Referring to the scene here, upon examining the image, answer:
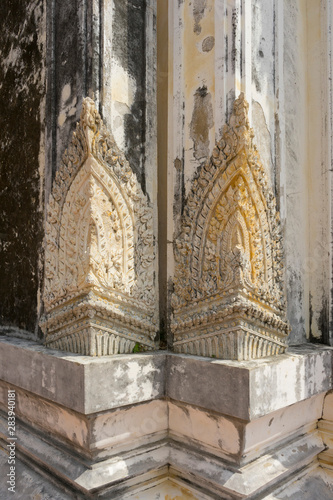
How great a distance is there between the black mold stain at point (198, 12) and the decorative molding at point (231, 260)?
19.4 inches

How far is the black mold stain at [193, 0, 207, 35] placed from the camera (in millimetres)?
1877

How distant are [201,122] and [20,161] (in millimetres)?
1269

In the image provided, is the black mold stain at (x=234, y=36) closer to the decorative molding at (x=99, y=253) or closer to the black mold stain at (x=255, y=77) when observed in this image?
the black mold stain at (x=255, y=77)

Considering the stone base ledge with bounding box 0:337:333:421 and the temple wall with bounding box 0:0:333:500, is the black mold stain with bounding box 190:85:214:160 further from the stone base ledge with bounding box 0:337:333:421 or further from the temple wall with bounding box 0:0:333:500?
the stone base ledge with bounding box 0:337:333:421

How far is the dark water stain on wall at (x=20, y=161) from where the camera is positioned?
2.31 metres

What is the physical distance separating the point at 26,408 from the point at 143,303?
82 centimetres

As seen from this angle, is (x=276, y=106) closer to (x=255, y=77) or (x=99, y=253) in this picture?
(x=255, y=77)

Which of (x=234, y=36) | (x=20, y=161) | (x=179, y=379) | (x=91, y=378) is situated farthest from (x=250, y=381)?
(x=20, y=161)

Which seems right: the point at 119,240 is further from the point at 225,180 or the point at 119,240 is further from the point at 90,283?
the point at 225,180

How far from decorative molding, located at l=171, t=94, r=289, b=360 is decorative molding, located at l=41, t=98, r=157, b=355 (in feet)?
0.59

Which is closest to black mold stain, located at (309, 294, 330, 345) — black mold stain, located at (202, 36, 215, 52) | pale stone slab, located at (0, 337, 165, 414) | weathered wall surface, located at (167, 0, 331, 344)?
weathered wall surface, located at (167, 0, 331, 344)

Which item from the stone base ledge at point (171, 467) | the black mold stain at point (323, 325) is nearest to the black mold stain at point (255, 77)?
the black mold stain at point (323, 325)

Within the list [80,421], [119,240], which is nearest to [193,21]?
[119,240]

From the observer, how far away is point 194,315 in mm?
1770
